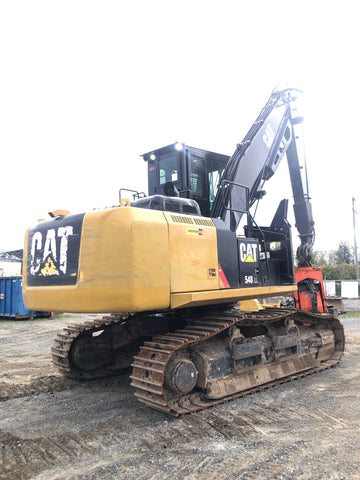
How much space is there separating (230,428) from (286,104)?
6525 millimetres

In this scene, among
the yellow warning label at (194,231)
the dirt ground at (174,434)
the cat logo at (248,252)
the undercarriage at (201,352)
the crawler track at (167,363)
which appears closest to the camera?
the dirt ground at (174,434)

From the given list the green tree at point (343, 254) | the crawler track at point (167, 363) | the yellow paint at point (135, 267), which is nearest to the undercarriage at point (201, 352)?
the crawler track at point (167, 363)

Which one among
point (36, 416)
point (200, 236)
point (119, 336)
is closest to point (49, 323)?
point (119, 336)

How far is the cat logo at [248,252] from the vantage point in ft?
18.9

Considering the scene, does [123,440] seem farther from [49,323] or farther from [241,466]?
[49,323]

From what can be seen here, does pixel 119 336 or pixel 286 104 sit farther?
pixel 286 104

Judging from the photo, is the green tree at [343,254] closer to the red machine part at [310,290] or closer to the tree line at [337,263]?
the tree line at [337,263]

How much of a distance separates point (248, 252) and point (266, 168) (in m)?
2.28

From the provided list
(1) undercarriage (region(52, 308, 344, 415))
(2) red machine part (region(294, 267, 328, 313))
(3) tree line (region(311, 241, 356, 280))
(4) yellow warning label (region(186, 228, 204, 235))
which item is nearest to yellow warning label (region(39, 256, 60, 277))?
(1) undercarriage (region(52, 308, 344, 415))

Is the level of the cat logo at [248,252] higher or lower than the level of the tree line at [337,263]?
lower

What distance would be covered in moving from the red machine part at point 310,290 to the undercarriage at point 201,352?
94 centimetres

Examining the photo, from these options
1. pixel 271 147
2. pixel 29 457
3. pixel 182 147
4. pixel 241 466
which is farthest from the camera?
pixel 271 147

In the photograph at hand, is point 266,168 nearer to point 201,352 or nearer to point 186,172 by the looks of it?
point 186,172

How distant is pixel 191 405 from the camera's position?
15.7ft
